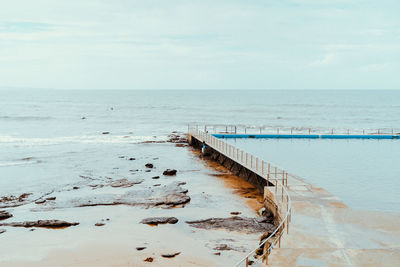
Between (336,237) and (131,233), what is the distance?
784 centimetres

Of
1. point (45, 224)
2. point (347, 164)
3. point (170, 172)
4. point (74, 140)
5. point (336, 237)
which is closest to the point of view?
point (336, 237)

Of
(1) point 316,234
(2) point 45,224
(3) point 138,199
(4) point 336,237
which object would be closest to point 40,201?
(2) point 45,224

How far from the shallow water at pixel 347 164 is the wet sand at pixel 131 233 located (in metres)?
4.80

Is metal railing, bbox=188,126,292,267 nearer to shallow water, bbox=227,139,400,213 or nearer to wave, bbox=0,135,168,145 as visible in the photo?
shallow water, bbox=227,139,400,213

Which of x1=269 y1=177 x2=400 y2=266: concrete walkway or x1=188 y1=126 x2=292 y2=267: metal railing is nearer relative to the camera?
x1=269 y1=177 x2=400 y2=266: concrete walkway

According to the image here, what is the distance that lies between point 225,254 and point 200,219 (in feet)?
12.9

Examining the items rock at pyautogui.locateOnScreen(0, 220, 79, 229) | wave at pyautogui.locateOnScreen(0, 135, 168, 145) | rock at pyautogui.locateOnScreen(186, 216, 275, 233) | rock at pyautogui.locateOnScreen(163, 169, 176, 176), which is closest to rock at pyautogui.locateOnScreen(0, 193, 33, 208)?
rock at pyautogui.locateOnScreen(0, 220, 79, 229)

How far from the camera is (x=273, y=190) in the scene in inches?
698

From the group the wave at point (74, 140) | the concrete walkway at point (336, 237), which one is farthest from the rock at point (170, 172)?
the wave at point (74, 140)

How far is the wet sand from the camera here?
44.1 feet

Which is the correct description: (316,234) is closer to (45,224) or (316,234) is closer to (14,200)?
(45,224)

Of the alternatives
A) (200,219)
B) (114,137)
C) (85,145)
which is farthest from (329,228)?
(114,137)

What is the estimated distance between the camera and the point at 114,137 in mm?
52188

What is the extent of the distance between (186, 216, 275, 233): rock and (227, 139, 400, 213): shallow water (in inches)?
195
